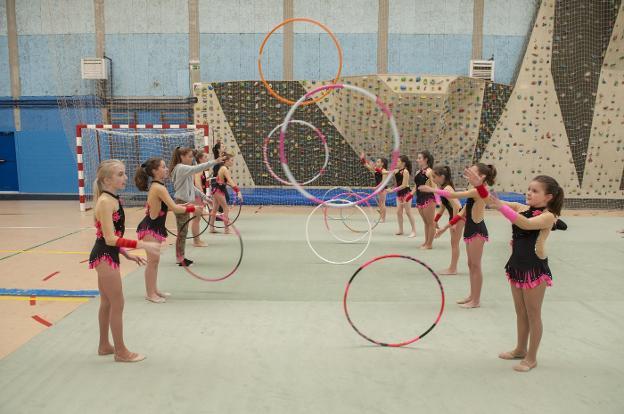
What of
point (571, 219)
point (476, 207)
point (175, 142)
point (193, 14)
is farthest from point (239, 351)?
point (193, 14)

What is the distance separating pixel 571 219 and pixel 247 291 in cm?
972

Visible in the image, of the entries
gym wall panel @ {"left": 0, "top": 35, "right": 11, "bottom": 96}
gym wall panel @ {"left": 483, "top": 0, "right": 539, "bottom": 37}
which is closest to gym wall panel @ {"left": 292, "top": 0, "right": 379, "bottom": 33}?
gym wall panel @ {"left": 483, "top": 0, "right": 539, "bottom": 37}

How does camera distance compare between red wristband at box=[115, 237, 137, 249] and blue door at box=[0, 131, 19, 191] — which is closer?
red wristband at box=[115, 237, 137, 249]

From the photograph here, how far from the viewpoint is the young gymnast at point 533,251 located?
3.58 metres

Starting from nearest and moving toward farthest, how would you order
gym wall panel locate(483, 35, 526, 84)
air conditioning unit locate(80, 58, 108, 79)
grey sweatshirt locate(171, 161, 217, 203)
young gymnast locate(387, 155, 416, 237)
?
grey sweatshirt locate(171, 161, 217, 203) < young gymnast locate(387, 155, 416, 237) < air conditioning unit locate(80, 58, 108, 79) < gym wall panel locate(483, 35, 526, 84)

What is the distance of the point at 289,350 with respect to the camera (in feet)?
13.7

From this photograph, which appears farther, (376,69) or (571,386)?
(376,69)

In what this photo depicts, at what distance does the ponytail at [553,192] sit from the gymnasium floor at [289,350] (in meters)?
1.30

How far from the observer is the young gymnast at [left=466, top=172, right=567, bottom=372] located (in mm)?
Result: 3584

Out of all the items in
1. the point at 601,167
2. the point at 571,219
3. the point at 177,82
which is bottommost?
the point at 571,219

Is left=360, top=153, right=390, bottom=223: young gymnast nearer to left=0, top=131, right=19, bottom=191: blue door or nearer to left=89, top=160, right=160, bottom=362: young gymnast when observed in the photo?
left=89, top=160, right=160, bottom=362: young gymnast

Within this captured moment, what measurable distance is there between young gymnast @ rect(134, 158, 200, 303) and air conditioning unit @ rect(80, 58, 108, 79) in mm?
11680

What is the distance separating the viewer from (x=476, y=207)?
5312mm

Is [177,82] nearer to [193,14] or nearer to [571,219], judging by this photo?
[193,14]
